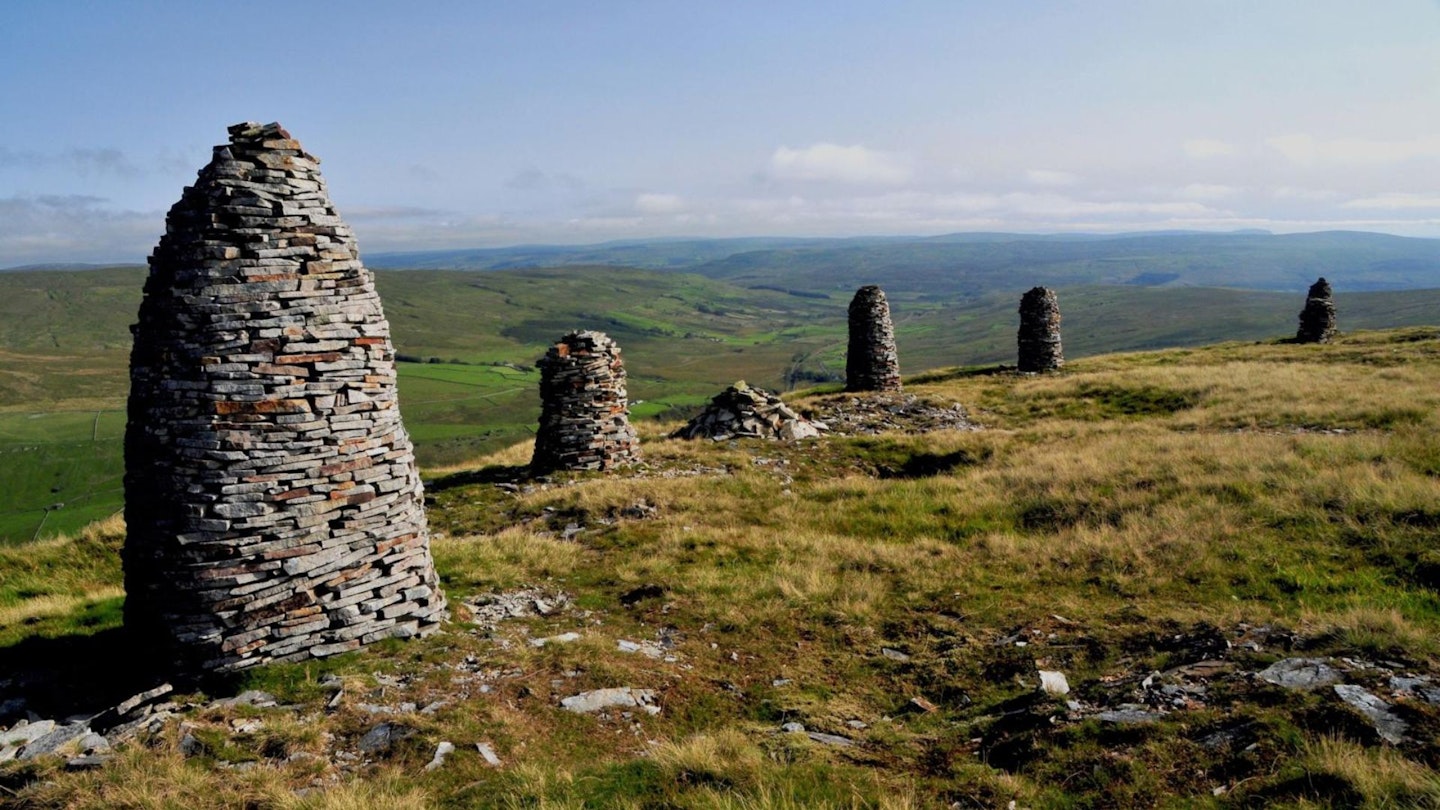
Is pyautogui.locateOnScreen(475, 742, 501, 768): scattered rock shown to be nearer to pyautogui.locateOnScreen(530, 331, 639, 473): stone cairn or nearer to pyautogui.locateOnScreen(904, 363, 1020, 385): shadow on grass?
pyautogui.locateOnScreen(530, 331, 639, 473): stone cairn

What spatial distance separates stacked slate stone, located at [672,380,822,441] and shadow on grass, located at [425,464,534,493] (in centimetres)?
658

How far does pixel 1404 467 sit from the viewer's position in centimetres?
1346

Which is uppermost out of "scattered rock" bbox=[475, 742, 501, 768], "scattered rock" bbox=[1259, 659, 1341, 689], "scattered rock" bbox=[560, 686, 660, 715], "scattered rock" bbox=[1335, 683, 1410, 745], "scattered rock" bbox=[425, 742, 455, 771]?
"scattered rock" bbox=[1335, 683, 1410, 745]

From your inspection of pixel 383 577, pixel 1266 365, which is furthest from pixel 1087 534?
pixel 1266 365

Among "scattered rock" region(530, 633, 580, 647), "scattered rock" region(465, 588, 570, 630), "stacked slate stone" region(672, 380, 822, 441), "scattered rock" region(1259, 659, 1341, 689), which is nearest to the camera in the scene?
"scattered rock" region(1259, 659, 1341, 689)

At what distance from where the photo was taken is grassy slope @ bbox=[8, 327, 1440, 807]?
5914mm

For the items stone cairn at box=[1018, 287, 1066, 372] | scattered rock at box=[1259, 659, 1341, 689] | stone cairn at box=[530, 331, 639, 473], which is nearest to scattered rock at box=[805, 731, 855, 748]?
scattered rock at box=[1259, 659, 1341, 689]

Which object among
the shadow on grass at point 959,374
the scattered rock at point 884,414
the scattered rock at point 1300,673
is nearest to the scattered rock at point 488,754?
the scattered rock at point 1300,673

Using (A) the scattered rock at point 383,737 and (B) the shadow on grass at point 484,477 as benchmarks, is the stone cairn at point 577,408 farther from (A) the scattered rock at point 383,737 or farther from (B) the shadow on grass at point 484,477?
(A) the scattered rock at point 383,737

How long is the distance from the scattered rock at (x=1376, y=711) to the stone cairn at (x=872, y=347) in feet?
89.0

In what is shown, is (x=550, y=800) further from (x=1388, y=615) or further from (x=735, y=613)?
(x=1388, y=615)

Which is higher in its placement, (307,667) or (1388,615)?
(1388,615)

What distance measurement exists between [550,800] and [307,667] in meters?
4.40

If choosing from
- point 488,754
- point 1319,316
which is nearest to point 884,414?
point 488,754
